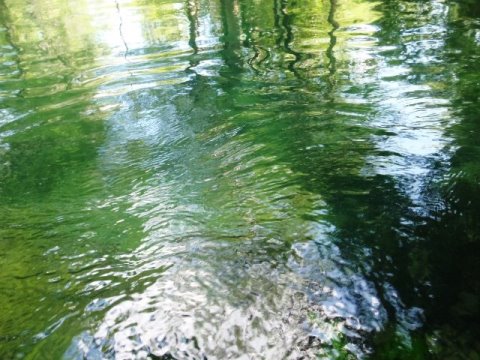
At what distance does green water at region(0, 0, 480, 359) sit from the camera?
2979 millimetres

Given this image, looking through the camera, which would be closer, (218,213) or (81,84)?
(218,213)

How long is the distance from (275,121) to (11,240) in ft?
11.9

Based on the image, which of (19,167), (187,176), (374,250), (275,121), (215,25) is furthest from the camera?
(215,25)

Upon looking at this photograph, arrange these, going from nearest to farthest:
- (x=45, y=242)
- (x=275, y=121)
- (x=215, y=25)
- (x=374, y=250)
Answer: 1. (x=374, y=250)
2. (x=45, y=242)
3. (x=275, y=121)
4. (x=215, y=25)

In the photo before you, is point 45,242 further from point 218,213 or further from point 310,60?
point 310,60

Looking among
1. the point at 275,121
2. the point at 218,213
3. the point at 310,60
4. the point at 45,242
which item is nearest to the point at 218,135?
the point at 275,121

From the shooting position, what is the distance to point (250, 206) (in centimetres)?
427

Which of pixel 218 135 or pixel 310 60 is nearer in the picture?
pixel 218 135

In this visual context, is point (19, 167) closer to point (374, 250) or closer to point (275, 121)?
point (275, 121)

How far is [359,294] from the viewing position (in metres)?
3.15

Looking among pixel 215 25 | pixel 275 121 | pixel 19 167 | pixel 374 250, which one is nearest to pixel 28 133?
pixel 19 167

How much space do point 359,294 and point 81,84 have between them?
741 centimetres

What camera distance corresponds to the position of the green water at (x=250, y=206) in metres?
2.98

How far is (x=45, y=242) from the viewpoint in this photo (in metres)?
4.07
